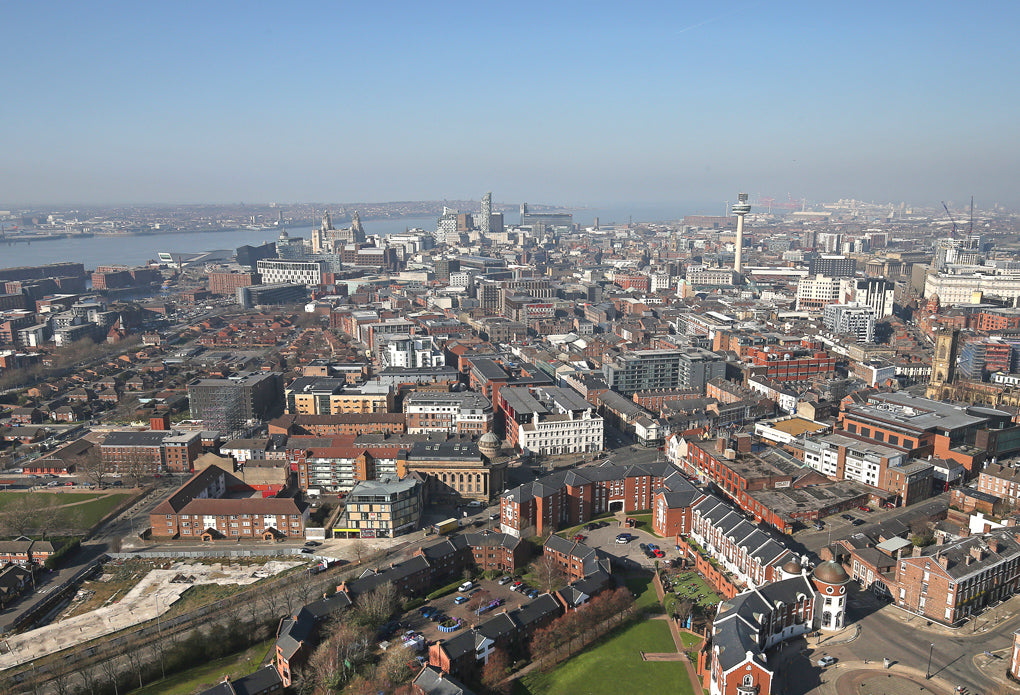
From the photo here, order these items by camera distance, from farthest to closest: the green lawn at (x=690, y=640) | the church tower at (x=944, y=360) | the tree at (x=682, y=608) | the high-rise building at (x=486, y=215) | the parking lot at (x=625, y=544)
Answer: the high-rise building at (x=486, y=215)
the church tower at (x=944, y=360)
the parking lot at (x=625, y=544)
the tree at (x=682, y=608)
the green lawn at (x=690, y=640)

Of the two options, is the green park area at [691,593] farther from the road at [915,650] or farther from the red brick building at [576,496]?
the red brick building at [576,496]

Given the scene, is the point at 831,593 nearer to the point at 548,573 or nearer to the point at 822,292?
the point at 548,573

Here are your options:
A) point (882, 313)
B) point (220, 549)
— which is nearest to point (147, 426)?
point (220, 549)

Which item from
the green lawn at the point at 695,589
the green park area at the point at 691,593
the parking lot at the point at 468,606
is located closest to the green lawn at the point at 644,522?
the green lawn at the point at 695,589

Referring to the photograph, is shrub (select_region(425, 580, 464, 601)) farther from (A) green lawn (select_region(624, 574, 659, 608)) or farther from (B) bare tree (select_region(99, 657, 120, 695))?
(B) bare tree (select_region(99, 657, 120, 695))

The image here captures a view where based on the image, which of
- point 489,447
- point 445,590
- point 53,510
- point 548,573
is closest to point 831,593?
point 548,573

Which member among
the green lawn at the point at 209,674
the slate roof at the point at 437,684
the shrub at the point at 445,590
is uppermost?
the slate roof at the point at 437,684
